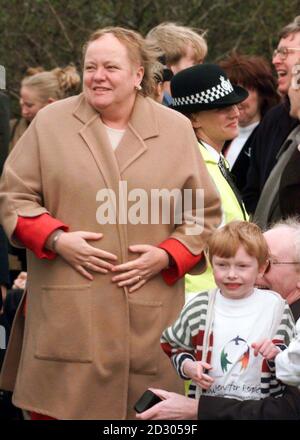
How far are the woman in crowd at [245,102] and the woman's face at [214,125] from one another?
190 cm

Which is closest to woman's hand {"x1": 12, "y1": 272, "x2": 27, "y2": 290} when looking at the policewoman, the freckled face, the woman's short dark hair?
the woman's short dark hair

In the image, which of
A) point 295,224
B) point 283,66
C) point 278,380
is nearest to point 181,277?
point 295,224

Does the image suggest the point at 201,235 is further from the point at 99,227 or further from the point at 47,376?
the point at 47,376

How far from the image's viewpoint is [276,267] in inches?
207

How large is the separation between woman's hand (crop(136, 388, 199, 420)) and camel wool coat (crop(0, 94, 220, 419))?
62cm

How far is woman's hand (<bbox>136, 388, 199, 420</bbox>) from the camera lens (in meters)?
5.02

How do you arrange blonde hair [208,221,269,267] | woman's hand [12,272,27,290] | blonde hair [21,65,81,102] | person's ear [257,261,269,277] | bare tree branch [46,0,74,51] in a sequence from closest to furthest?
1. blonde hair [208,221,269,267]
2. person's ear [257,261,269,277]
3. woman's hand [12,272,27,290]
4. blonde hair [21,65,81,102]
5. bare tree branch [46,0,74,51]

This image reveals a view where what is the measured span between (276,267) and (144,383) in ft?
2.78

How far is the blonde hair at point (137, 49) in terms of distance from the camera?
5.84m

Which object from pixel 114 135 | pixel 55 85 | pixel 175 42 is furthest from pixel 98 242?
pixel 55 85

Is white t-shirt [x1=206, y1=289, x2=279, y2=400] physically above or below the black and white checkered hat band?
below

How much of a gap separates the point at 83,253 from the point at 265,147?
96.5 inches

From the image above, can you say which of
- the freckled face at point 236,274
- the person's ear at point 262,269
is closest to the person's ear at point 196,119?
the person's ear at point 262,269

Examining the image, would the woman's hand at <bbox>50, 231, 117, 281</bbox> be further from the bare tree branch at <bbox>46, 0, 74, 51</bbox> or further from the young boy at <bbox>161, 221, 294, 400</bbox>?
the bare tree branch at <bbox>46, 0, 74, 51</bbox>
